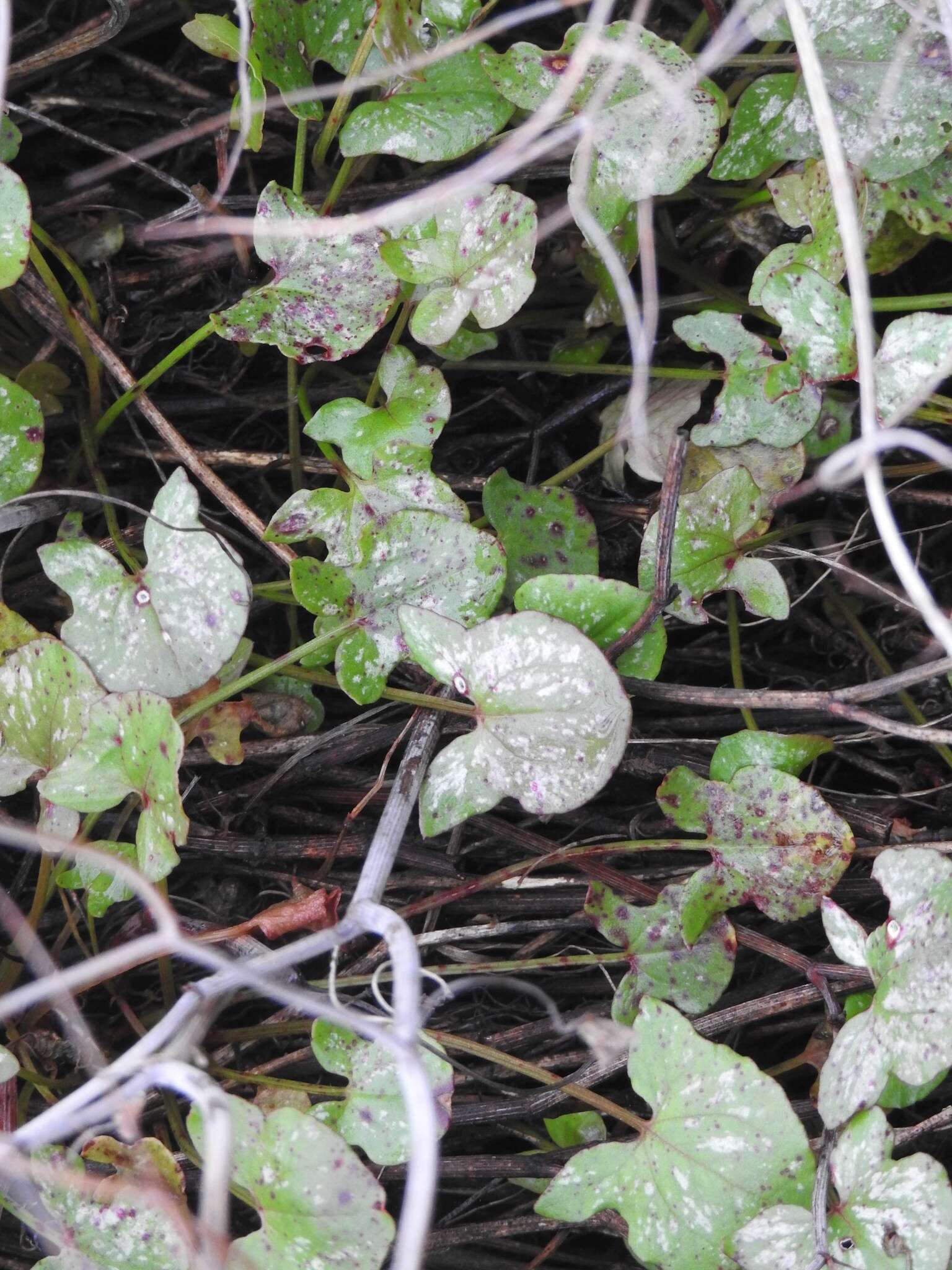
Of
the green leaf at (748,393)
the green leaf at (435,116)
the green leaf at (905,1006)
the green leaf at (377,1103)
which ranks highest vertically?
the green leaf at (435,116)

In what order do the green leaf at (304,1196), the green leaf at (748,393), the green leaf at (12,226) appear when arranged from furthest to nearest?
1. the green leaf at (748,393)
2. the green leaf at (12,226)
3. the green leaf at (304,1196)

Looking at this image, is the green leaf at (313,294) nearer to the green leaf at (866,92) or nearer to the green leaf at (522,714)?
the green leaf at (522,714)

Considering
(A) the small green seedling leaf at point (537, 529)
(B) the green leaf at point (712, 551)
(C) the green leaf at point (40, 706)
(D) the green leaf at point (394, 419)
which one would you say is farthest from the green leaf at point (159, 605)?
(B) the green leaf at point (712, 551)

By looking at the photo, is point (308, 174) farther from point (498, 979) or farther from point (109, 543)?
point (498, 979)

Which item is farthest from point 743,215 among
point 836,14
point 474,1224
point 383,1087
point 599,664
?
point 474,1224

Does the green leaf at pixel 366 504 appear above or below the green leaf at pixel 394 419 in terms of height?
below
